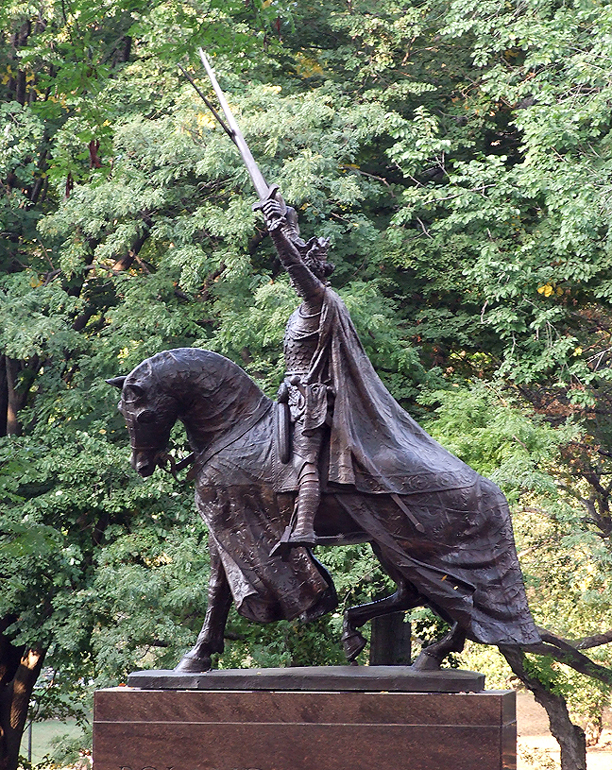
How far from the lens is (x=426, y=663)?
21.5 ft

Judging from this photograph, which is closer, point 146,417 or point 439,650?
point 439,650

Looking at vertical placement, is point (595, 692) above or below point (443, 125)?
below

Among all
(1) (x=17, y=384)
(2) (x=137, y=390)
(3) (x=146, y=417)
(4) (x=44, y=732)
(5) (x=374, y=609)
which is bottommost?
(4) (x=44, y=732)

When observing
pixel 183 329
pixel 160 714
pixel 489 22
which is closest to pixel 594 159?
pixel 489 22

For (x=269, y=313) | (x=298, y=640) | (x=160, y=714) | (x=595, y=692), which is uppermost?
(x=269, y=313)

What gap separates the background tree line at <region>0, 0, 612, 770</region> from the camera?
1435 cm

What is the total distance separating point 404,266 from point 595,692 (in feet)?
26.8

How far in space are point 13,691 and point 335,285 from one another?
7.69m

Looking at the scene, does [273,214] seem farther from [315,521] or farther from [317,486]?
[315,521]

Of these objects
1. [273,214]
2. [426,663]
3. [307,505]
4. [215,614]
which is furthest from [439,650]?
[273,214]

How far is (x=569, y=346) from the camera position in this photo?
49.4ft

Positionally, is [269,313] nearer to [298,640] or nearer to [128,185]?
[128,185]

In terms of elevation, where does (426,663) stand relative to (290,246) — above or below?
below

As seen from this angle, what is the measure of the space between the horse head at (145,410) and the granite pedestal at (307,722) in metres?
1.36
